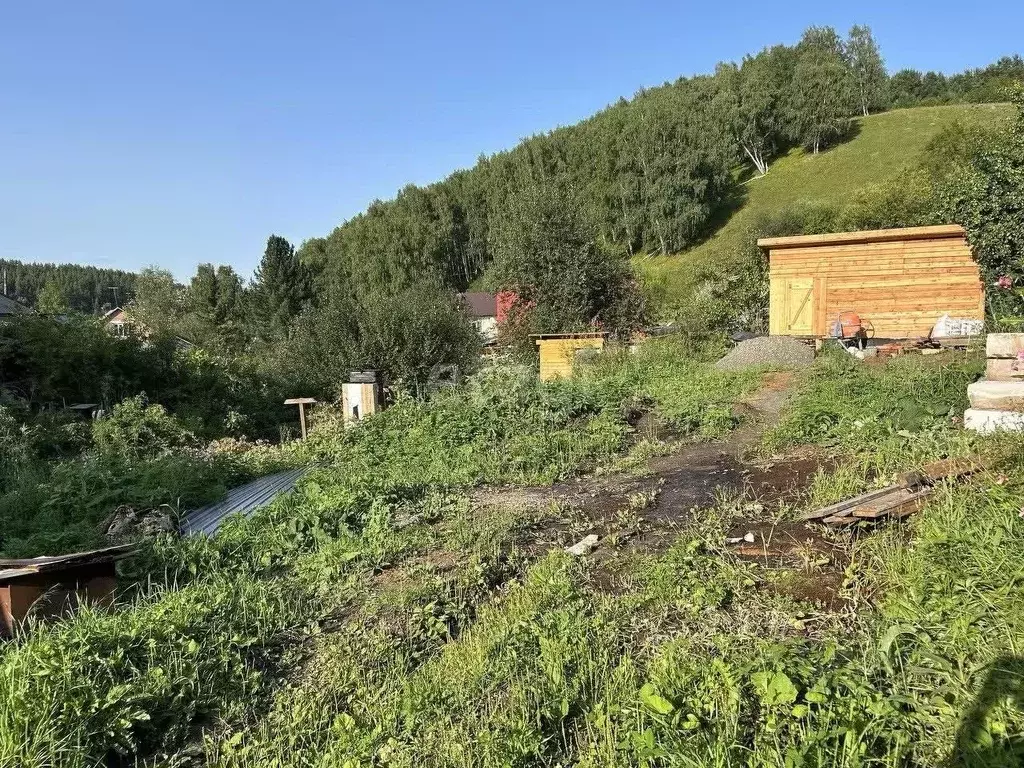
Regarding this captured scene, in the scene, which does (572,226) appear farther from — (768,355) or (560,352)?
(768,355)

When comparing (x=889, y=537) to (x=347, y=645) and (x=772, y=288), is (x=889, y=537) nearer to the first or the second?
(x=347, y=645)

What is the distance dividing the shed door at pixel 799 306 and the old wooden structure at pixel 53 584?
1561 centimetres

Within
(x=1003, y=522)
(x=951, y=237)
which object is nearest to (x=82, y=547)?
(x=1003, y=522)

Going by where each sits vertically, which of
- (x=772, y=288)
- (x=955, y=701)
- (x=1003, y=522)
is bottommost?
(x=955, y=701)

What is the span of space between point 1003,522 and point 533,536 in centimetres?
296

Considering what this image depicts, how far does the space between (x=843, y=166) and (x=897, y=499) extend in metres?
51.7

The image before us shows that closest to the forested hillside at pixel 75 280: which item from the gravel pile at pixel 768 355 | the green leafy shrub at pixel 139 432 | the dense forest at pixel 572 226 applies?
the dense forest at pixel 572 226

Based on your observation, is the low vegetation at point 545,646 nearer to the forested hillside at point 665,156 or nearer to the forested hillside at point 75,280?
the forested hillside at point 665,156

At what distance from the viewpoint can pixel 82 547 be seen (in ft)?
16.5

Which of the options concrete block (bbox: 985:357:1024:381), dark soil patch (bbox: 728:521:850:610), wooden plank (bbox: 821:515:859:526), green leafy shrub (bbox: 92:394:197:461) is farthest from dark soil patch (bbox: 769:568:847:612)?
green leafy shrub (bbox: 92:394:197:461)

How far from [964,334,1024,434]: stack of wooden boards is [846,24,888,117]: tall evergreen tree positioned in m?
63.1

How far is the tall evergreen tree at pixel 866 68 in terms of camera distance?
190 ft

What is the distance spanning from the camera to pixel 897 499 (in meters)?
4.06

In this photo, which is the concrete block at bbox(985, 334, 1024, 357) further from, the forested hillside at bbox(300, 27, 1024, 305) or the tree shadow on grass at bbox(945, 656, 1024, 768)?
the forested hillside at bbox(300, 27, 1024, 305)
